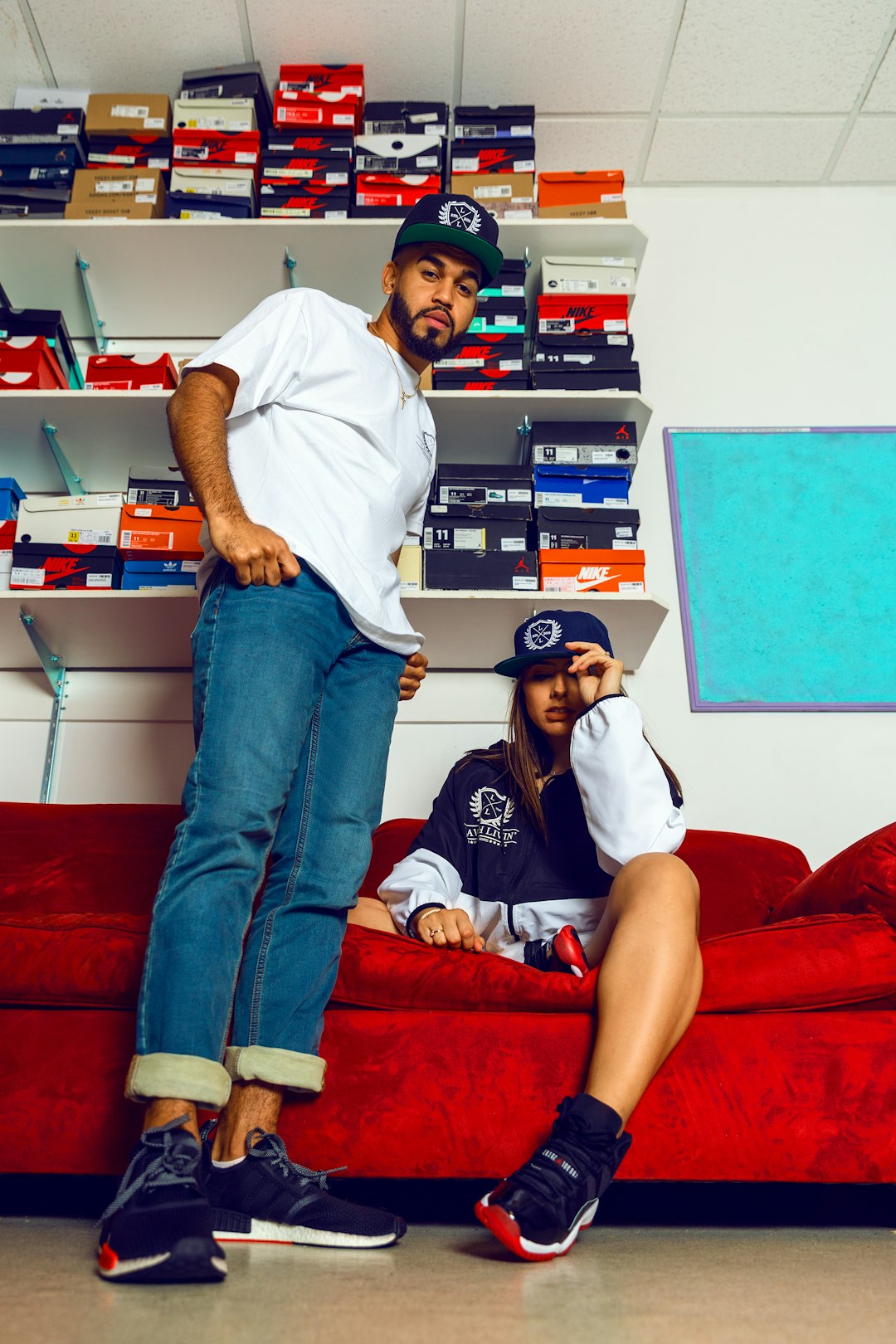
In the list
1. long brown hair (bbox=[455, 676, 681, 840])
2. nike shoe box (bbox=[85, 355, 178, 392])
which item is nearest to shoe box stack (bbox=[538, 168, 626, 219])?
nike shoe box (bbox=[85, 355, 178, 392])

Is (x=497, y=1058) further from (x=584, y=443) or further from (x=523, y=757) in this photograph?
(x=584, y=443)

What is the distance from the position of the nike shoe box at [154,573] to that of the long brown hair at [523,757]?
0.83 m

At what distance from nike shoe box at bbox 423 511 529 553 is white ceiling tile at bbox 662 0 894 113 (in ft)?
4.50

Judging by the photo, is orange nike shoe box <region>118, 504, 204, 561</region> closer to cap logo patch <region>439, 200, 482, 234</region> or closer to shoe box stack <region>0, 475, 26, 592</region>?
shoe box stack <region>0, 475, 26, 592</region>

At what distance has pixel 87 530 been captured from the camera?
2105 millimetres

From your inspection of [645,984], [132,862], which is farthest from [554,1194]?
[132,862]

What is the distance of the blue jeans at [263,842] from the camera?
93 cm

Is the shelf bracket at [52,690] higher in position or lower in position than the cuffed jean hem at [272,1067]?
higher

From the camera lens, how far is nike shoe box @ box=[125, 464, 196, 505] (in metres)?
2.14

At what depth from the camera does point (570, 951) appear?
4.13 feet

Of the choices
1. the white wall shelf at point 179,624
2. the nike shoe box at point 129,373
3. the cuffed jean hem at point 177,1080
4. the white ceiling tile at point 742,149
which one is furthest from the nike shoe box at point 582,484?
the cuffed jean hem at point 177,1080

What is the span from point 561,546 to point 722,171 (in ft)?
4.84

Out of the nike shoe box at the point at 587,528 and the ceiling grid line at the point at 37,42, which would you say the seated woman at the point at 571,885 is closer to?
the nike shoe box at the point at 587,528

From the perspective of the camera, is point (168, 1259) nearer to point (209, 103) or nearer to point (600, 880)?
point (600, 880)
